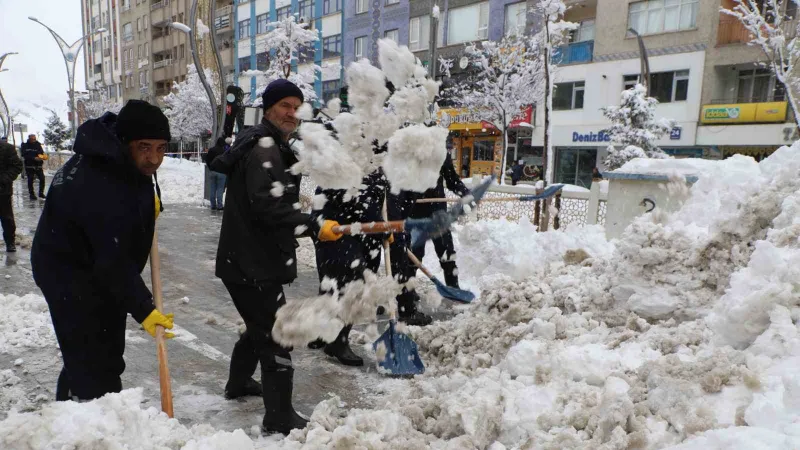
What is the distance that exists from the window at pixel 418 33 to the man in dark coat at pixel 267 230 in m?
27.4

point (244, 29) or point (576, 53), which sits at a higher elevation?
point (244, 29)

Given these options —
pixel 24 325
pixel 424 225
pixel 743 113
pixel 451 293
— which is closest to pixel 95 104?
pixel 743 113

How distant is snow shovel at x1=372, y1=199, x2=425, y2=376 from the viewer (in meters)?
3.61

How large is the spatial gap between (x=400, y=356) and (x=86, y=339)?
1917 mm

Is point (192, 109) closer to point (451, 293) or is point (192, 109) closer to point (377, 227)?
point (451, 293)

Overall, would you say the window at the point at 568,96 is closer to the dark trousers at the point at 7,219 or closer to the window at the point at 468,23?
the window at the point at 468,23

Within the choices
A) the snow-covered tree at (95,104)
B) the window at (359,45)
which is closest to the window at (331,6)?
the window at (359,45)

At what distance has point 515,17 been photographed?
2506cm

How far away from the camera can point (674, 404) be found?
7.18ft

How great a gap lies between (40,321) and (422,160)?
334 cm

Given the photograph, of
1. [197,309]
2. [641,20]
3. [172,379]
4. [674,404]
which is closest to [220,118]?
[197,309]

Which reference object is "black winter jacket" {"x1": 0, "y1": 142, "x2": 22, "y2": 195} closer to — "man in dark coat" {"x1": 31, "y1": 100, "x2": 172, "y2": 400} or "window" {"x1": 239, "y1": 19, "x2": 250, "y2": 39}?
"man in dark coat" {"x1": 31, "y1": 100, "x2": 172, "y2": 400}

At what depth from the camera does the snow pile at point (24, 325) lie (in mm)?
3979

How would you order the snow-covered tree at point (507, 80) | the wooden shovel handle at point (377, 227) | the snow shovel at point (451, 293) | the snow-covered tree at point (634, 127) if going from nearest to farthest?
the wooden shovel handle at point (377, 227)
the snow shovel at point (451, 293)
the snow-covered tree at point (634, 127)
the snow-covered tree at point (507, 80)
